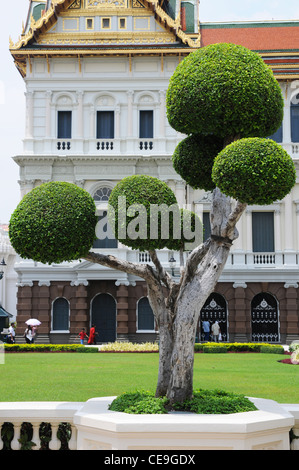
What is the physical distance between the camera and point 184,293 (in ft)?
27.1

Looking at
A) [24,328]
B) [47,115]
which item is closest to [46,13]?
[47,115]

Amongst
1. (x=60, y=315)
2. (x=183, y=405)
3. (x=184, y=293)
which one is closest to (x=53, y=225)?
(x=184, y=293)

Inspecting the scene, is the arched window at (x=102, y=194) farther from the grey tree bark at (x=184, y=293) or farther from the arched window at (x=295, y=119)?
the grey tree bark at (x=184, y=293)

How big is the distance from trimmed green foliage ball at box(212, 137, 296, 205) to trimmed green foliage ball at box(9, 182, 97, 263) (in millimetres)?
1890

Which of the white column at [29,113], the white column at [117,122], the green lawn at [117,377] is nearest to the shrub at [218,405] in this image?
the green lawn at [117,377]

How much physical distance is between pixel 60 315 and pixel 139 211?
80.6 feet

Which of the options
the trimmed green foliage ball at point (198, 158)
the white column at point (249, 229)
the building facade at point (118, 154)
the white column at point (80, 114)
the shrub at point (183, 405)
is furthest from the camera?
the white column at point (80, 114)

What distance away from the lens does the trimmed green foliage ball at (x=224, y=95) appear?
8.34 m

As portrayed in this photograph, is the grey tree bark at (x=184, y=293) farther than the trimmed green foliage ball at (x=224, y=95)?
No

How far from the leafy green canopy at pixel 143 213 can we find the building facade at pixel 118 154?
2267 centimetres

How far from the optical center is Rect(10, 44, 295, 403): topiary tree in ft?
25.8

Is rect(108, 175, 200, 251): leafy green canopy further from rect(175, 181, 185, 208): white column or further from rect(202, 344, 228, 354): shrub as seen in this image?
rect(175, 181, 185, 208): white column

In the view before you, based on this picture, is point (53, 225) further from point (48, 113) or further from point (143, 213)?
point (48, 113)
